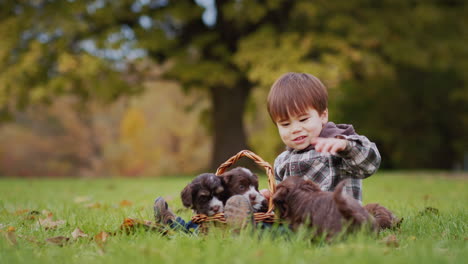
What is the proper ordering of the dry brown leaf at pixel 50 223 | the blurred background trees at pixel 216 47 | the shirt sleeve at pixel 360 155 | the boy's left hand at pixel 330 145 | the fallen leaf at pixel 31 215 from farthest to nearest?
1. the blurred background trees at pixel 216 47
2. the fallen leaf at pixel 31 215
3. the dry brown leaf at pixel 50 223
4. the shirt sleeve at pixel 360 155
5. the boy's left hand at pixel 330 145

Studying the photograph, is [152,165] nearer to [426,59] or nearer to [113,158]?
[113,158]

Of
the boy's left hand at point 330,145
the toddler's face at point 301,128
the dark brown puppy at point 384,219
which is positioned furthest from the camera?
the dark brown puppy at point 384,219

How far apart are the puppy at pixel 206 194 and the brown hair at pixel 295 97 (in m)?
0.62

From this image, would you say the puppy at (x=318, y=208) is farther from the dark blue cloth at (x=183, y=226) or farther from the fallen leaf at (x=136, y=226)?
the fallen leaf at (x=136, y=226)

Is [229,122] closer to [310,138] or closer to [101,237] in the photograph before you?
[310,138]

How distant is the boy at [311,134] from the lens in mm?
2930

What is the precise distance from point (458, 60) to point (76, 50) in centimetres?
1173

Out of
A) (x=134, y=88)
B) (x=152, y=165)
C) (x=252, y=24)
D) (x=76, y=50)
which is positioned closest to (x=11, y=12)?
(x=76, y=50)

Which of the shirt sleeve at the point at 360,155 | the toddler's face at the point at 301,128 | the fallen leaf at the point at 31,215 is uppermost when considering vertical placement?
the toddler's face at the point at 301,128

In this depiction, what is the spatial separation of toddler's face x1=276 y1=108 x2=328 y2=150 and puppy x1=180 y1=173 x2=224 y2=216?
22.2 inches

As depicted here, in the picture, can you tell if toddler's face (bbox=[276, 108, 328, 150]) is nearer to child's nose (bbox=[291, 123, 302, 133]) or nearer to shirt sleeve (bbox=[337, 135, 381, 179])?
child's nose (bbox=[291, 123, 302, 133])

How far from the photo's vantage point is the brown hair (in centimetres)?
Answer: 301

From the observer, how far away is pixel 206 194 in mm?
2941

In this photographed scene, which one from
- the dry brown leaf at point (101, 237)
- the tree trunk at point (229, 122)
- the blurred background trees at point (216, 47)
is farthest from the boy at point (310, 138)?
the tree trunk at point (229, 122)
